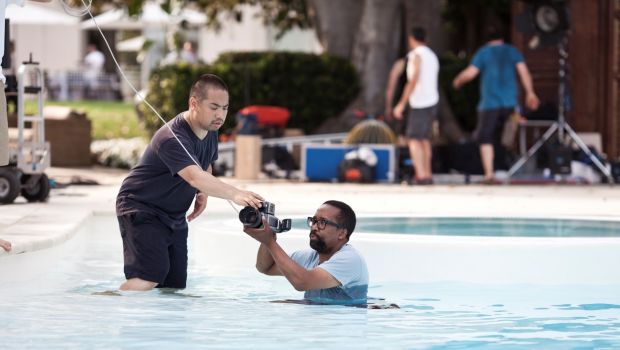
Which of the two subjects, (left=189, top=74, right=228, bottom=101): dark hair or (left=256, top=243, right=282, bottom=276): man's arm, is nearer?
(left=189, top=74, right=228, bottom=101): dark hair

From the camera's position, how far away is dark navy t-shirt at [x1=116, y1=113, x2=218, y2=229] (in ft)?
24.8

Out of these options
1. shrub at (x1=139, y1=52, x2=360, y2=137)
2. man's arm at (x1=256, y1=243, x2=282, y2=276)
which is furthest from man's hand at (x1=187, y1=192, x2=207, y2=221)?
shrub at (x1=139, y1=52, x2=360, y2=137)

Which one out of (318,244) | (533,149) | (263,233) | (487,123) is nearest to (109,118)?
(533,149)

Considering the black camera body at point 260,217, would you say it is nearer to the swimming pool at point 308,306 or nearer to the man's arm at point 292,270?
the man's arm at point 292,270

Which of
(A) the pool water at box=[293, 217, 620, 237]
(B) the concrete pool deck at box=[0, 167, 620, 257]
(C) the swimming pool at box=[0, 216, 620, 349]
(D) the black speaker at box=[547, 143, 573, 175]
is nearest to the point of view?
(C) the swimming pool at box=[0, 216, 620, 349]

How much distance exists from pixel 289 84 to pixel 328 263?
13833mm

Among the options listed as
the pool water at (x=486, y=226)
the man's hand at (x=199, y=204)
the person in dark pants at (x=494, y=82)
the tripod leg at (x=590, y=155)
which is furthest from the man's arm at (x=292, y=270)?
the tripod leg at (x=590, y=155)

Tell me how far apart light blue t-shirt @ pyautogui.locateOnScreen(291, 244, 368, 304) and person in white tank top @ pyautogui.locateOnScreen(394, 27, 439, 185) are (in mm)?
9336

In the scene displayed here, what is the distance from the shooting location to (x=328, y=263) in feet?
24.0

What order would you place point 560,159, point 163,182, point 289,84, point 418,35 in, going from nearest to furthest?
point 163,182, point 418,35, point 560,159, point 289,84

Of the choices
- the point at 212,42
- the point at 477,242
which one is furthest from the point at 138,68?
the point at 477,242

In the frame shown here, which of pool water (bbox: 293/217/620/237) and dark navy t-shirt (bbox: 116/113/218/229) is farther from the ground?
dark navy t-shirt (bbox: 116/113/218/229)

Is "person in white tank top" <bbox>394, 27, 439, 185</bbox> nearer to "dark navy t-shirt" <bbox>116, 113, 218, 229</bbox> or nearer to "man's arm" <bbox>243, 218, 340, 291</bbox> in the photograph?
"dark navy t-shirt" <bbox>116, 113, 218, 229</bbox>

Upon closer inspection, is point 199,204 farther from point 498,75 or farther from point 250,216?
point 498,75
